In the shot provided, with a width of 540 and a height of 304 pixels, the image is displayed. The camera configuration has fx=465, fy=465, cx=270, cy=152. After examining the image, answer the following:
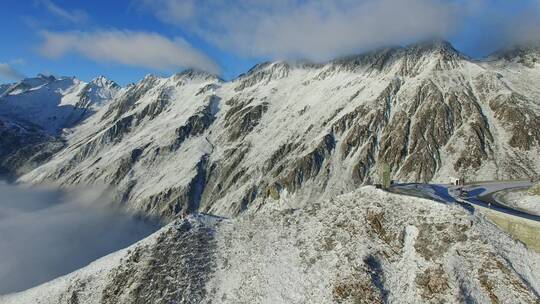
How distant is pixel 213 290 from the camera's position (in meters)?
46.8

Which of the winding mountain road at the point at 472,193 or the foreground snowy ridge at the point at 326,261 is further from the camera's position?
the winding mountain road at the point at 472,193

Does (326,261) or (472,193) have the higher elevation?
(472,193)

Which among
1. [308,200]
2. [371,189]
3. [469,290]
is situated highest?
[308,200]

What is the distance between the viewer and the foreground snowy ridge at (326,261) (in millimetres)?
41875

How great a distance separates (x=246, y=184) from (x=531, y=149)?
107280 millimetres

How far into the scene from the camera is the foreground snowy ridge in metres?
41.9

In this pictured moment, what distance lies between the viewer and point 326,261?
46.8 metres

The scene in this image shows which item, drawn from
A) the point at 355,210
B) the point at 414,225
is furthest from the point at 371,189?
the point at 414,225

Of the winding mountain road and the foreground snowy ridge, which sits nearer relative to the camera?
the foreground snowy ridge

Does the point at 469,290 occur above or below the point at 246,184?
below

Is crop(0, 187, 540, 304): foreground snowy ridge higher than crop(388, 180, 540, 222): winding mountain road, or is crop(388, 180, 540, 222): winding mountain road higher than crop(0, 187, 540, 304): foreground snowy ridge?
crop(388, 180, 540, 222): winding mountain road

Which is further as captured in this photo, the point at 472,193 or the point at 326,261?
the point at 472,193

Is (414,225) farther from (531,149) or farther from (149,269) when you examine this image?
(531,149)

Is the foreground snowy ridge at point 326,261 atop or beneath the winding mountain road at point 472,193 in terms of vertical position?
beneath
